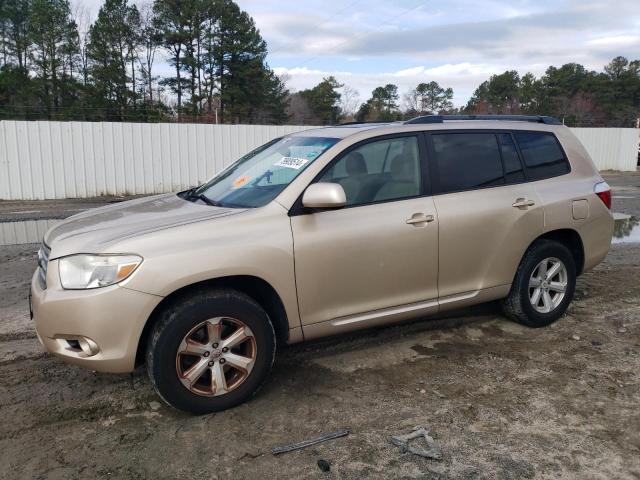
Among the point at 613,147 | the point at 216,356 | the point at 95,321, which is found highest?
the point at 613,147

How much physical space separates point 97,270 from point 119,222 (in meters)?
0.57

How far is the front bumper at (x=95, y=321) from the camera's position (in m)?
3.13

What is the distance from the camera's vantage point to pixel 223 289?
3.46 meters

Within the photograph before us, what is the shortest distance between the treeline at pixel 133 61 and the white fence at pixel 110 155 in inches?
756

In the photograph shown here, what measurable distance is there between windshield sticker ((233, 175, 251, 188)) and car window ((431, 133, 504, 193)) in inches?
56.8

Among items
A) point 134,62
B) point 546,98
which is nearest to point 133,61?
point 134,62

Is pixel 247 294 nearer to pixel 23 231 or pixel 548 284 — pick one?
pixel 548 284

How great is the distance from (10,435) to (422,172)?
318 cm

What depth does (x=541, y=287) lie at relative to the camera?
488 cm

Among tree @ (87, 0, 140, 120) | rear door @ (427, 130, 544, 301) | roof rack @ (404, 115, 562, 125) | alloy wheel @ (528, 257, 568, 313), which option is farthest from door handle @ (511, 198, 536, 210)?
tree @ (87, 0, 140, 120)

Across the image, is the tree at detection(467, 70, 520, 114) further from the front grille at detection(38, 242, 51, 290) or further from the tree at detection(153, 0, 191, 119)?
the front grille at detection(38, 242, 51, 290)

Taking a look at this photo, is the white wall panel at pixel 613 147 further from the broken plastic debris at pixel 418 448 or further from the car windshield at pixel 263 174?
the broken plastic debris at pixel 418 448

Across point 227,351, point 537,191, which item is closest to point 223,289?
point 227,351

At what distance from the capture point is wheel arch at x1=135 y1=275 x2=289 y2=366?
335cm
